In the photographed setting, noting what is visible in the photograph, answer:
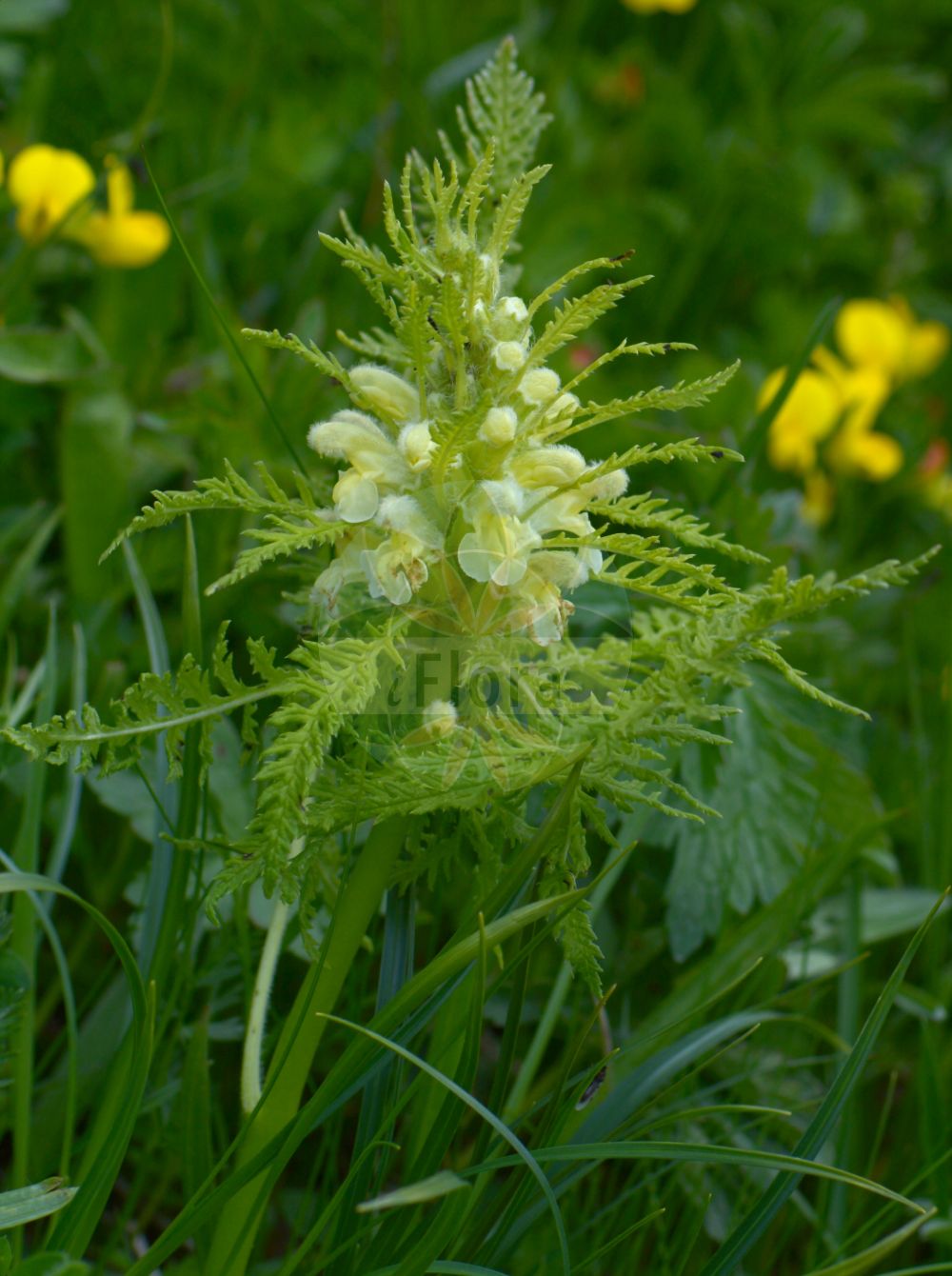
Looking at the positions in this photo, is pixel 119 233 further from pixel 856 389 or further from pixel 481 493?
pixel 856 389

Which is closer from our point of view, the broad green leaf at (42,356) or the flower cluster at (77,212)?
the broad green leaf at (42,356)

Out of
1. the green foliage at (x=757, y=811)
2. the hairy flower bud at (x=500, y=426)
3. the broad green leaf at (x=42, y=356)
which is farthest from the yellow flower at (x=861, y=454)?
the hairy flower bud at (x=500, y=426)

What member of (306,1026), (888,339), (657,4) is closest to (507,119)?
(306,1026)

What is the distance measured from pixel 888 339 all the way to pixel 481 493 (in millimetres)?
2181

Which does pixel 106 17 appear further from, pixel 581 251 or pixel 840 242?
pixel 840 242

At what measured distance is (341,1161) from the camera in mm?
1443

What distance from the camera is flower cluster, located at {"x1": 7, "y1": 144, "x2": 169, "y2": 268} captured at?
1.84 meters

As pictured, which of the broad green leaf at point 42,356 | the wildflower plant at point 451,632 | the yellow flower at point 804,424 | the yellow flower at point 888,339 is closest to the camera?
the wildflower plant at point 451,632

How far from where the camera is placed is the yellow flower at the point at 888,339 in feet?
9.15

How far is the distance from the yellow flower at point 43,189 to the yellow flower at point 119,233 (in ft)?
0.27

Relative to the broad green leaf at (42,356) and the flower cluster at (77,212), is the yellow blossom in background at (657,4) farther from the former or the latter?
the broad green leaf at (42,356)

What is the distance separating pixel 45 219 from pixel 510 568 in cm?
130

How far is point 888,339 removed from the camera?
9.18 feet

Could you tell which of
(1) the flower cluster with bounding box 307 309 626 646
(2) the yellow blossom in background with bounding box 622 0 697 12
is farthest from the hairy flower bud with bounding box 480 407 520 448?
(2) the yellow blossom in background with bounding box 622 0 697 12
